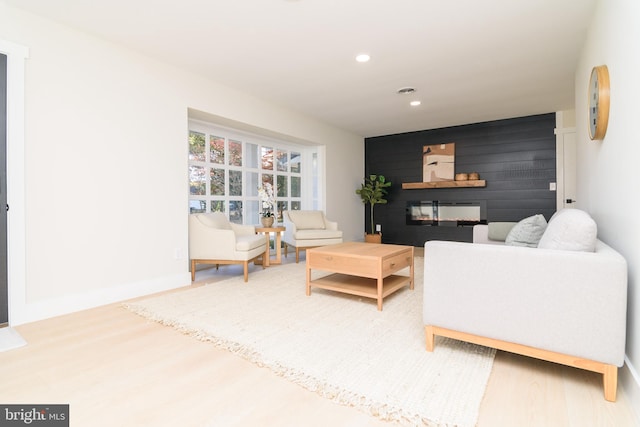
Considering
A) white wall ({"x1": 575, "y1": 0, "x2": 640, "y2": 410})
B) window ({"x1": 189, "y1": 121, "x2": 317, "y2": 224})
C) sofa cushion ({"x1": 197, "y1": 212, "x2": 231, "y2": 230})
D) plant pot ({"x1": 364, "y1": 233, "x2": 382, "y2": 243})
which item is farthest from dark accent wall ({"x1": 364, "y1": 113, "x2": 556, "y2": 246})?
sofa cushion ({"x1": 197, "y1": 212, "x2": 231, "y2": 230})

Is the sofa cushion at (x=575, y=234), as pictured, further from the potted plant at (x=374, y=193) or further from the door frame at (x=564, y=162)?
the potted plant at (x=374, y=193)

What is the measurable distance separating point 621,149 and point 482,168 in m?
4.03

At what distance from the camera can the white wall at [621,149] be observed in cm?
143

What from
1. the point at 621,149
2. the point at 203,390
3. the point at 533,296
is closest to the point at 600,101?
the point at 621,149

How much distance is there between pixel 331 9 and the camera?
2.36 meters

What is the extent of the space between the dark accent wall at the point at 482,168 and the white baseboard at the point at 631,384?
4.19 m

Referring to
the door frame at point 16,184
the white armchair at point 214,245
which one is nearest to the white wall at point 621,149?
the white armchair at point 214,245

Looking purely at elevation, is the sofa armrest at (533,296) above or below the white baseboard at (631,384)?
above

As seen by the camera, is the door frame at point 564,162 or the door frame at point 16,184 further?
the door frame at point 564,162

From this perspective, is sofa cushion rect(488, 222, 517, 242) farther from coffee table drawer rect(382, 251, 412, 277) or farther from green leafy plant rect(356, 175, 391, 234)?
green leafy plant rect(356, 175, 391, 234)

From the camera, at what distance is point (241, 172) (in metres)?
4.73

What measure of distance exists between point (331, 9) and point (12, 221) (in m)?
Result: 2.73

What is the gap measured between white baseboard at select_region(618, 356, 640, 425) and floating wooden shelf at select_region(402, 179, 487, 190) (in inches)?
169

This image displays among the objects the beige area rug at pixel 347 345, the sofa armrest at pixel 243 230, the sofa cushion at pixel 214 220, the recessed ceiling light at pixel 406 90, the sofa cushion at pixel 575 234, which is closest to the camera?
the beige area rug at pixel 347 345
